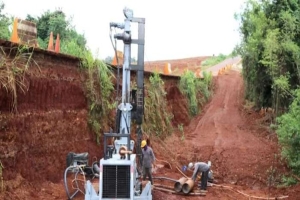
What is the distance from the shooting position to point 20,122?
10.6m

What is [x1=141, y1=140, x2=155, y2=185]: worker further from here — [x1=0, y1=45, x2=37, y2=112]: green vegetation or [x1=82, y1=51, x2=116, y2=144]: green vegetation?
[x1=0, y1=45, x2=37, y2=112]: green vegetation

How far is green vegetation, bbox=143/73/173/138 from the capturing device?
65.6ft

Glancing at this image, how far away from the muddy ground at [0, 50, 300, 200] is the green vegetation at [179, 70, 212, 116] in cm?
530

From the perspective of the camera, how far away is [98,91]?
1480 cm

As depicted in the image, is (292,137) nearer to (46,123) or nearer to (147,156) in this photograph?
(147,156)

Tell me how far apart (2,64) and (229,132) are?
17796 mm

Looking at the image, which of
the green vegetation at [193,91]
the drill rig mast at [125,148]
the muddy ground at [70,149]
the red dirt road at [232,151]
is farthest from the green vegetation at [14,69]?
the green vegetation at [193,91]

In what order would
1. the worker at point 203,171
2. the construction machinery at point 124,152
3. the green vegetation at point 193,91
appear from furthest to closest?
the green vegetation at point 193,91
the worker at point 203,171
the construction machinery at point 124,152

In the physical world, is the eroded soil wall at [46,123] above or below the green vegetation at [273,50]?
below

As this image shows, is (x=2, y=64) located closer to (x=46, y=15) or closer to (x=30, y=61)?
(x=30, y=61)

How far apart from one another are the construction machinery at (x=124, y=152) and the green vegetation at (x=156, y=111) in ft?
27.9

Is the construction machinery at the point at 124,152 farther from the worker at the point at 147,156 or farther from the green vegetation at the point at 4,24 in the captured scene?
the green vegetation at the point at 4,24

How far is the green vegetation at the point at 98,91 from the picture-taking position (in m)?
14.3

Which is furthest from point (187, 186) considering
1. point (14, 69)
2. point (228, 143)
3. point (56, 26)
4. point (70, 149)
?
point (56, 26)
